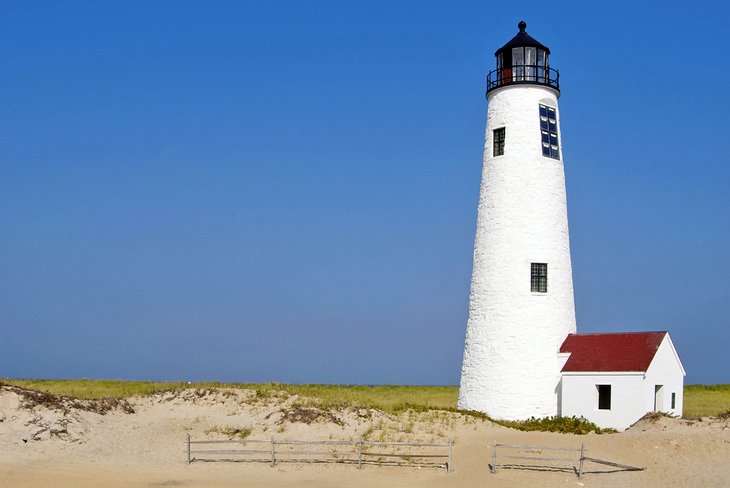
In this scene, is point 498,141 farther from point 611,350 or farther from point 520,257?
point 611,350

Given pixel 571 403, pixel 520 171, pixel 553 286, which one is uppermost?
pixel 520 171

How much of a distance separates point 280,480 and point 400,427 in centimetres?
689

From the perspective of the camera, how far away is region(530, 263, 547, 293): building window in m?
32.9

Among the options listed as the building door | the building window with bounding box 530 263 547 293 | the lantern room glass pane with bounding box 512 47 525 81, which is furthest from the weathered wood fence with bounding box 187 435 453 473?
the lantern room glass pane with bounding box 512 47 525 81

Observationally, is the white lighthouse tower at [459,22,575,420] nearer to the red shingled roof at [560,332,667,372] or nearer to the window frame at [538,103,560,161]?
the window frame at [538,103,560,161]

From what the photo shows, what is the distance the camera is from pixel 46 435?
1128 inches

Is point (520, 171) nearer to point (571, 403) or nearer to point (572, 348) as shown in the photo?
point (572, 348)

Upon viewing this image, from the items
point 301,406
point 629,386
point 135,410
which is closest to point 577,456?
point 629,386

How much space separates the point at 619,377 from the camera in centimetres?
3103

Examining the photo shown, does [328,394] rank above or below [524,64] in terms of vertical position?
below

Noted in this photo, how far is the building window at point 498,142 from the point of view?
111ft

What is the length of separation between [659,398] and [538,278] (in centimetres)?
677

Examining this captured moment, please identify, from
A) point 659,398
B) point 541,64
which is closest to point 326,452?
point 659,398

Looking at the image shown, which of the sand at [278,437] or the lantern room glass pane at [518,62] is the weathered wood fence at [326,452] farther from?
the lantern room glass pane at [518,62]
